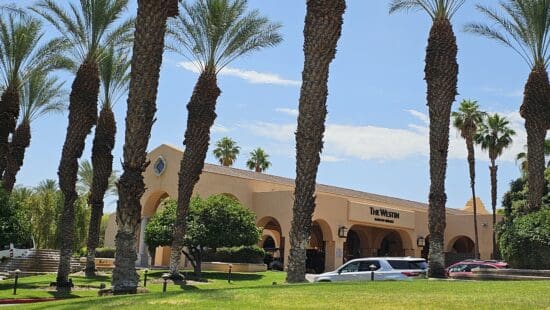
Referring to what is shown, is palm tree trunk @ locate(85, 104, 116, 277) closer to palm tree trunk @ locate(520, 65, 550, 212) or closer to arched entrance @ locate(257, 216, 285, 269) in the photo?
arched entrance @ locate(257, 216, 285, 269)

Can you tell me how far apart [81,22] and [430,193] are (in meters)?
16.5

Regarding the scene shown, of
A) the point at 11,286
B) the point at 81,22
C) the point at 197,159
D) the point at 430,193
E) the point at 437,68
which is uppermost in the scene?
the point at 81,22

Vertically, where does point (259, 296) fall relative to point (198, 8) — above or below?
below

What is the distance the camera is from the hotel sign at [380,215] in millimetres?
41531

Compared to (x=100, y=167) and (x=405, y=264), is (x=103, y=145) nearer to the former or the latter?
(x=100, y=167)

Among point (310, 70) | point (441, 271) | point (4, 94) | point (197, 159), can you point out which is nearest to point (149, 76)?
point (310, 70)

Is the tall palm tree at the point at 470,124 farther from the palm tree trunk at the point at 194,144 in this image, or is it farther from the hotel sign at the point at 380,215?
the palm tree trunk at the point at 194,144

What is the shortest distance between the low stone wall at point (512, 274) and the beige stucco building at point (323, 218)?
765 inches

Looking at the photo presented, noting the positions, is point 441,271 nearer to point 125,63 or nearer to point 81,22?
point 81,22

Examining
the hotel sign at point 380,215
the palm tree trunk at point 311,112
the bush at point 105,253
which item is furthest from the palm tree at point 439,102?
the bush at point 105,253

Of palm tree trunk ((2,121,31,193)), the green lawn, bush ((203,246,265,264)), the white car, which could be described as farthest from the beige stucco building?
the green lawn

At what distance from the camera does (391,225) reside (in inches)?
1767

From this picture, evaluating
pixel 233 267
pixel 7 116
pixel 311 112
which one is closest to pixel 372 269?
pixel 311 112

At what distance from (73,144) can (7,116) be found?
6.29 m
